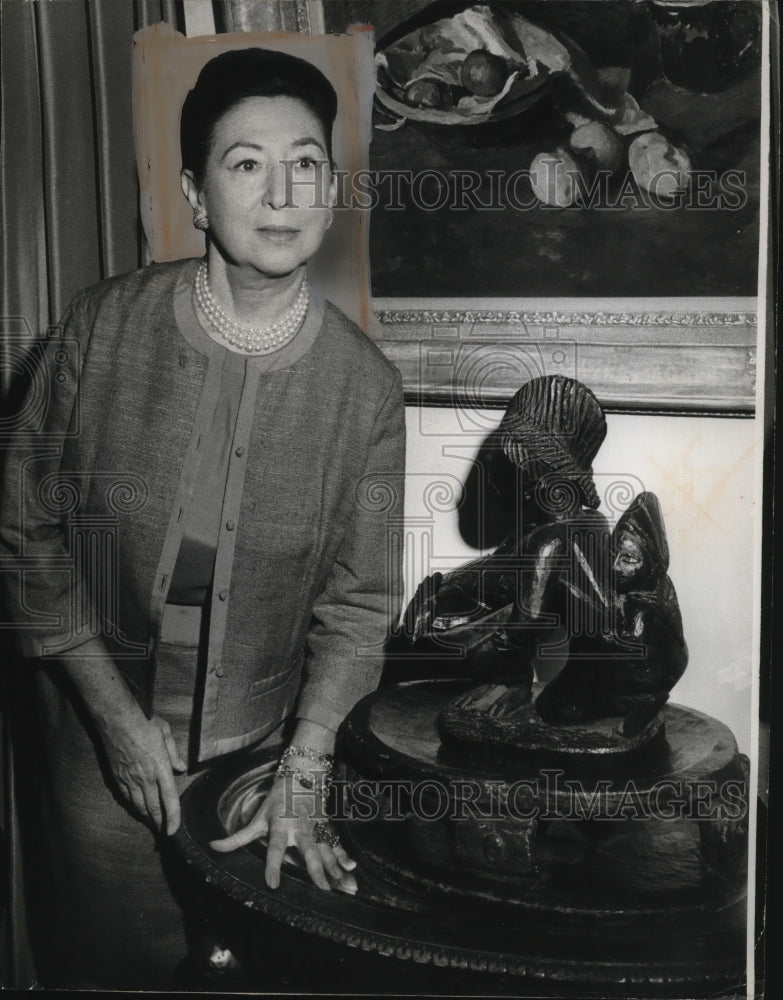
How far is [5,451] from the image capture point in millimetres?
1474

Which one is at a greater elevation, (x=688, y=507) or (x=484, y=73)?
(x=484, y=73)

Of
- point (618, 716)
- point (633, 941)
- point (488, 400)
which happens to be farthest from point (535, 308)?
point (633, 941)

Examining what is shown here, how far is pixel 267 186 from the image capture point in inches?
54.6

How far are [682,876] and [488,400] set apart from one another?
68 centimetres

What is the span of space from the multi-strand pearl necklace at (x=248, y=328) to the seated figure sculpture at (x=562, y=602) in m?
0.32

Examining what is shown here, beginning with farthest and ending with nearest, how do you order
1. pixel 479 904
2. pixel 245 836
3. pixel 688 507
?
pixel 688 507 → pixel 245 836 → pixel 479 904

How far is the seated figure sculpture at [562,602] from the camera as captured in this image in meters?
1.35

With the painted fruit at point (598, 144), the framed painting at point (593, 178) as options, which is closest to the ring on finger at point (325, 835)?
the framed painting at point (593, 178)

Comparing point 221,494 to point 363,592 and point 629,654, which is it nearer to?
point 363,592

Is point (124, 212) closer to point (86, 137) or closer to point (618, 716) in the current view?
point (86, 137)

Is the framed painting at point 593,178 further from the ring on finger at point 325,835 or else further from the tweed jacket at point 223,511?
the ring on finger at point 325,835

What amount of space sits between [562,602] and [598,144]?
2.11 ft

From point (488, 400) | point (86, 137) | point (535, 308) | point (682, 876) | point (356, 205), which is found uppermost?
point (86, 137)

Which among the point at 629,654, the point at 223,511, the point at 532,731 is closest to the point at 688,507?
the point at 629,654
